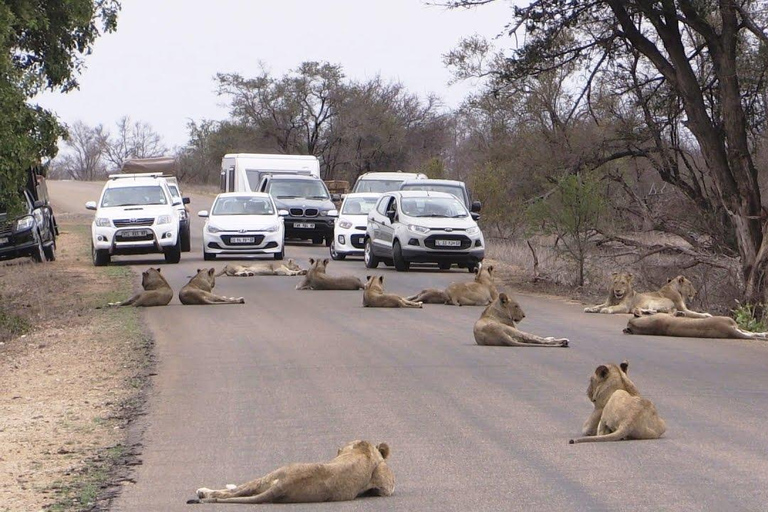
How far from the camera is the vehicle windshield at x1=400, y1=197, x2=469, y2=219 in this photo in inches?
1078

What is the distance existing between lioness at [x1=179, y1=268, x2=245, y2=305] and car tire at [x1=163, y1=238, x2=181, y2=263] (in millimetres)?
9233

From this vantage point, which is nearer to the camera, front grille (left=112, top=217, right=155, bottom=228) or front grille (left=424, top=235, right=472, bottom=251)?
front grille (left=424, top=235, right=472, bottom=251)

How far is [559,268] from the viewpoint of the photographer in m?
25.9

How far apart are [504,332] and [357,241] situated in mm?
17182

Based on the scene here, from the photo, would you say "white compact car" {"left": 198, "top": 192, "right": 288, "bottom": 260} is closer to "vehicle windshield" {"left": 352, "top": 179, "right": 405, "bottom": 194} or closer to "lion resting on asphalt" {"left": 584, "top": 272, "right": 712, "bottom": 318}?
"vehicle windshield" {"left": 352, "top": 179, "right": 405, "bottom": 194}

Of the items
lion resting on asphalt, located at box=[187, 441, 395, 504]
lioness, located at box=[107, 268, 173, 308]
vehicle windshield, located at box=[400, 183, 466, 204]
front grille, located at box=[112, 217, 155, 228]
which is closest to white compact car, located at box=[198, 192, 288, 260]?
front grille, located at box=[112, 217, 155, 228]

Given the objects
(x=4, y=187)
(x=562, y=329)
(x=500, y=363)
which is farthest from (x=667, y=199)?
(x=500, y=363)

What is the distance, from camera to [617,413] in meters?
8.30

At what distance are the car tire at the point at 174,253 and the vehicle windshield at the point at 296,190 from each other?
7.84 meters

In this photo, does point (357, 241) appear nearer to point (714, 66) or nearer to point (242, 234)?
point (242, 234)

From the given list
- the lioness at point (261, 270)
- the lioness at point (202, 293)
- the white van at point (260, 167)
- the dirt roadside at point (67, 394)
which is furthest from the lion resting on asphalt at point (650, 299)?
the white van at point (260, 167)

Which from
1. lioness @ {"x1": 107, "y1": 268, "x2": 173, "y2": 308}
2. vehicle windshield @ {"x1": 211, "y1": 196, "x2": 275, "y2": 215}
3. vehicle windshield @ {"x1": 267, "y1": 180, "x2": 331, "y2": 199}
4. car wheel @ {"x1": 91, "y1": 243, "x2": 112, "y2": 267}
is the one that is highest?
vehicle windshield @ {"x1": 267, "y1": 180, "x2": 331, "y2": 199}

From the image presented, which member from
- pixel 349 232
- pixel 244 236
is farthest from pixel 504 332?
pixel 349 232

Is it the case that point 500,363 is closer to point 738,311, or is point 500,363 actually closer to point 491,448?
point 491,448
